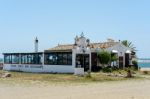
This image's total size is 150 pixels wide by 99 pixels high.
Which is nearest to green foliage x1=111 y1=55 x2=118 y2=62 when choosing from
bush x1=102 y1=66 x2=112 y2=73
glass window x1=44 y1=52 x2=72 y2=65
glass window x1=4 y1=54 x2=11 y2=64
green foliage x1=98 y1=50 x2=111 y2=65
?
green foliage x1=98 y1=50 x2=111 y2=65

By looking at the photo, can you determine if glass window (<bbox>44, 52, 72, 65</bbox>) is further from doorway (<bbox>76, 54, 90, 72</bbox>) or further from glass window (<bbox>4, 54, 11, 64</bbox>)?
glass window (<bbox>4, 54, 11, 64</bbox>)

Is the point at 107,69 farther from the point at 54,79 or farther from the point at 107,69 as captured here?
the point at 54,79

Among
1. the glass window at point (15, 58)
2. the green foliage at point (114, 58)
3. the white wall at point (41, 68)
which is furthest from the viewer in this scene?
the glass window at point (15, 58)

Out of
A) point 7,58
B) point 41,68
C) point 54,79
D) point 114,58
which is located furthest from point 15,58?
point 54,79

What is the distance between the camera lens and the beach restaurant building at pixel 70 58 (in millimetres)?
42781

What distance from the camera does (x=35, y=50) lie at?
167 ft

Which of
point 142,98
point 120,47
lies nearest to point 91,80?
point 142,98

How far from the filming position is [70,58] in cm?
4262

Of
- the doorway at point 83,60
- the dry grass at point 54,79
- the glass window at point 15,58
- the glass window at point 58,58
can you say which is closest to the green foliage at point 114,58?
the doorway at point 83,60

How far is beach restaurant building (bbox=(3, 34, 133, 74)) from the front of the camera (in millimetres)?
42781

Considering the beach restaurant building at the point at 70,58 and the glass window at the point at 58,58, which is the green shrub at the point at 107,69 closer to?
the beach restaurant building at the point at 70,58

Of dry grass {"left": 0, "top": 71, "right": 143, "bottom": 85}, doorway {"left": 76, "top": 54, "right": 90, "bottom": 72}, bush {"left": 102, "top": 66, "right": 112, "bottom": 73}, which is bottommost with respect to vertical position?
dry grass {"left": 0, "top": 71, "right": 143, "bottom": 85}

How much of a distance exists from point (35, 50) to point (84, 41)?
9343 millimetres

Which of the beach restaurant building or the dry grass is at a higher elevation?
the beach restaurant building
